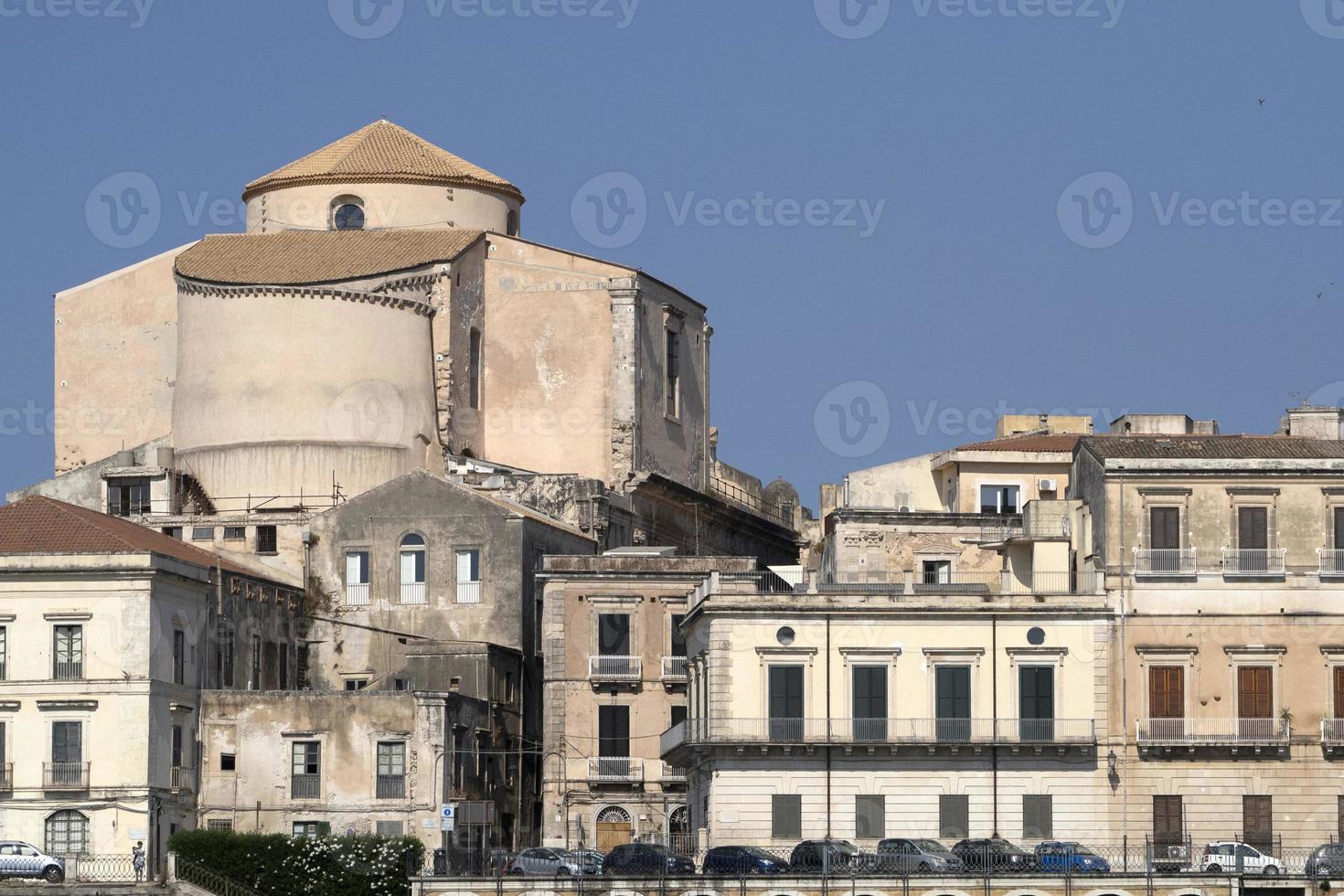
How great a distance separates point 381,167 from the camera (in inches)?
4245

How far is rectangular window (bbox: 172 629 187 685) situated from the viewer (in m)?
82.3

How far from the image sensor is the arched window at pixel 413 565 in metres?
91.4

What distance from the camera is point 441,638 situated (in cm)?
9081

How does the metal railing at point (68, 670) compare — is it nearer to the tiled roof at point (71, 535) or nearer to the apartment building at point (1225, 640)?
the tiled roof at point (71, 535)

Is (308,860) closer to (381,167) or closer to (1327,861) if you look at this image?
(1327,861)

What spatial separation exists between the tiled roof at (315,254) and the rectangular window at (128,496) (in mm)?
6828

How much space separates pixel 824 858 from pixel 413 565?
74.0 feet

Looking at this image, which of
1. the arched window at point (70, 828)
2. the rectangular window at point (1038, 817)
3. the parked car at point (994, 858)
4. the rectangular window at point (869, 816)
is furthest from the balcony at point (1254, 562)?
the arched window at point (70, 828)

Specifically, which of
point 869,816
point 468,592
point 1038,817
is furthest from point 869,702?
point 468,592

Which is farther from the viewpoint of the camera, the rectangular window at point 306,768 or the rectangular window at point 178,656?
the rectangular window at point 306,768

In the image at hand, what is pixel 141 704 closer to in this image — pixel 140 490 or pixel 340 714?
pixel 340 714

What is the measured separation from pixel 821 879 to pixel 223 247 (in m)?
39.7

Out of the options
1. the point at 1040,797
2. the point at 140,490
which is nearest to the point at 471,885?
the point at 1040,797

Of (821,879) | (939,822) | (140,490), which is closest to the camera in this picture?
(821,879)
